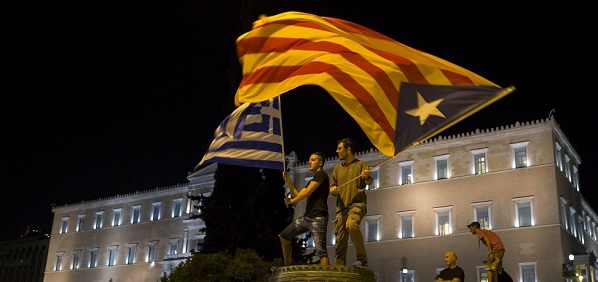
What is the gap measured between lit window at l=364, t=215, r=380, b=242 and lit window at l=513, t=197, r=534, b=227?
860 cm

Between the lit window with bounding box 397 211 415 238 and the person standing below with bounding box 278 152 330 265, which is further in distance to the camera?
the lit window with bounding box 397 211 415 238

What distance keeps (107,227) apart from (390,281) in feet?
91.3

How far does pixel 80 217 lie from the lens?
60.2 m

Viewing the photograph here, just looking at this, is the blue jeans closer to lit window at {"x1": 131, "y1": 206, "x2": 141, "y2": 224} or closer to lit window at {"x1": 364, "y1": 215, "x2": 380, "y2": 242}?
lit window at {"x1": 364, "y1": 215, "x2": 380, "y2": 242}

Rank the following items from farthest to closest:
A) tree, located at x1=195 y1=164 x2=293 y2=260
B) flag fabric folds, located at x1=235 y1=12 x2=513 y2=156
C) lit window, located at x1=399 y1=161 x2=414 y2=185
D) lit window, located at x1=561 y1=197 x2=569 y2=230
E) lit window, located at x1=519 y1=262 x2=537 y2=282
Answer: lit window, located at x1=399 y1=161 x2=414 y2=185 < lit window, located at x1=561 y1=197 x2=569 y2=230 < lit window, located at x1=519 y1=262 x2=537 y2=282 < tree, located at x1=195 y1=164 x2=293 y2=260 < flag fabric folds, located at x1=235 y1=12 x2=513 y2=156

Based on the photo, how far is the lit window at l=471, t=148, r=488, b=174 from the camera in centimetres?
3897

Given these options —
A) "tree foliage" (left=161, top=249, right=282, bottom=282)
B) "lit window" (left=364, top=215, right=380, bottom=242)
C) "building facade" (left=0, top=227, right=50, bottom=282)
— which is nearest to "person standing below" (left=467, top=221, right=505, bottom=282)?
"tree foliage" (left=161, top=249, right=282, bottom=282)

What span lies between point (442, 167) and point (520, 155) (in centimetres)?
466

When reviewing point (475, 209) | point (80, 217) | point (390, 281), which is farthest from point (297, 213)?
point (80, 217)

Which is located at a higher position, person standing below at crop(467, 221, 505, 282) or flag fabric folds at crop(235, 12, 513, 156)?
flag fabric folds at crop(235, 12, 513, 156)

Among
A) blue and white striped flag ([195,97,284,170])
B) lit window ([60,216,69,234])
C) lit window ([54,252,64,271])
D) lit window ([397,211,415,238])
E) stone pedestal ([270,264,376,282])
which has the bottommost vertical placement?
stone pedestal ([270,264,376,282])

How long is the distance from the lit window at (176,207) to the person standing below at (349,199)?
4571cm

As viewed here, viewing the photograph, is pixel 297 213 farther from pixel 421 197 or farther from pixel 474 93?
pixel 474 93

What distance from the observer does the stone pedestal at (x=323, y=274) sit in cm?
737
